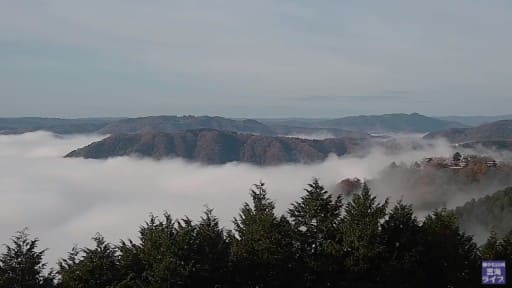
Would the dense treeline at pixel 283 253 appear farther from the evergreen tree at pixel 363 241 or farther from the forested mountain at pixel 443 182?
the forested mountain at pixel 443 182

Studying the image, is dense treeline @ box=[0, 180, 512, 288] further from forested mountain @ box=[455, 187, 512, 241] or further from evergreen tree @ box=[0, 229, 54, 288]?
forested mountain @ box=[455, 187, 512, 241]

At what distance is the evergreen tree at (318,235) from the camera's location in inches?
937

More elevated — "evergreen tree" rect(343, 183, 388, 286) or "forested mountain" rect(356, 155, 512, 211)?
"evergreen tree" rect(343, 183, 388, 286)

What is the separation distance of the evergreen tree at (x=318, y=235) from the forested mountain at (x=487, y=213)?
68039mm

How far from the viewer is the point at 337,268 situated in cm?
2375

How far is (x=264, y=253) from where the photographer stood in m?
23.4

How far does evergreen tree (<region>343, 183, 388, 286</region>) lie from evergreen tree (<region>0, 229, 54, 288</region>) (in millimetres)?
12378

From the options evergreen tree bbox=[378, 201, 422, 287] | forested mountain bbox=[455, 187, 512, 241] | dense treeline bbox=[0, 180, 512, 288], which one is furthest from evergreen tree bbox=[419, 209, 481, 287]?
forested mountain bbox=[455, 187, 512, 241]

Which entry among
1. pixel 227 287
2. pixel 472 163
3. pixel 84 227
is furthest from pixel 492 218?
pixel 84 227

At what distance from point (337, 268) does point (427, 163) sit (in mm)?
149345

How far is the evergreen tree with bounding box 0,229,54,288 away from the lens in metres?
21.8

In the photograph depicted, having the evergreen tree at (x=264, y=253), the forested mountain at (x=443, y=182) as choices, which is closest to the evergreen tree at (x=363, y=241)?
the evergreen tree at (x=264, y=253)

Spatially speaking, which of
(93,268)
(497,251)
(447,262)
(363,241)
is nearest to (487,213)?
(497,251)

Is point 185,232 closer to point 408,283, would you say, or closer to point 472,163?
point 408,283
